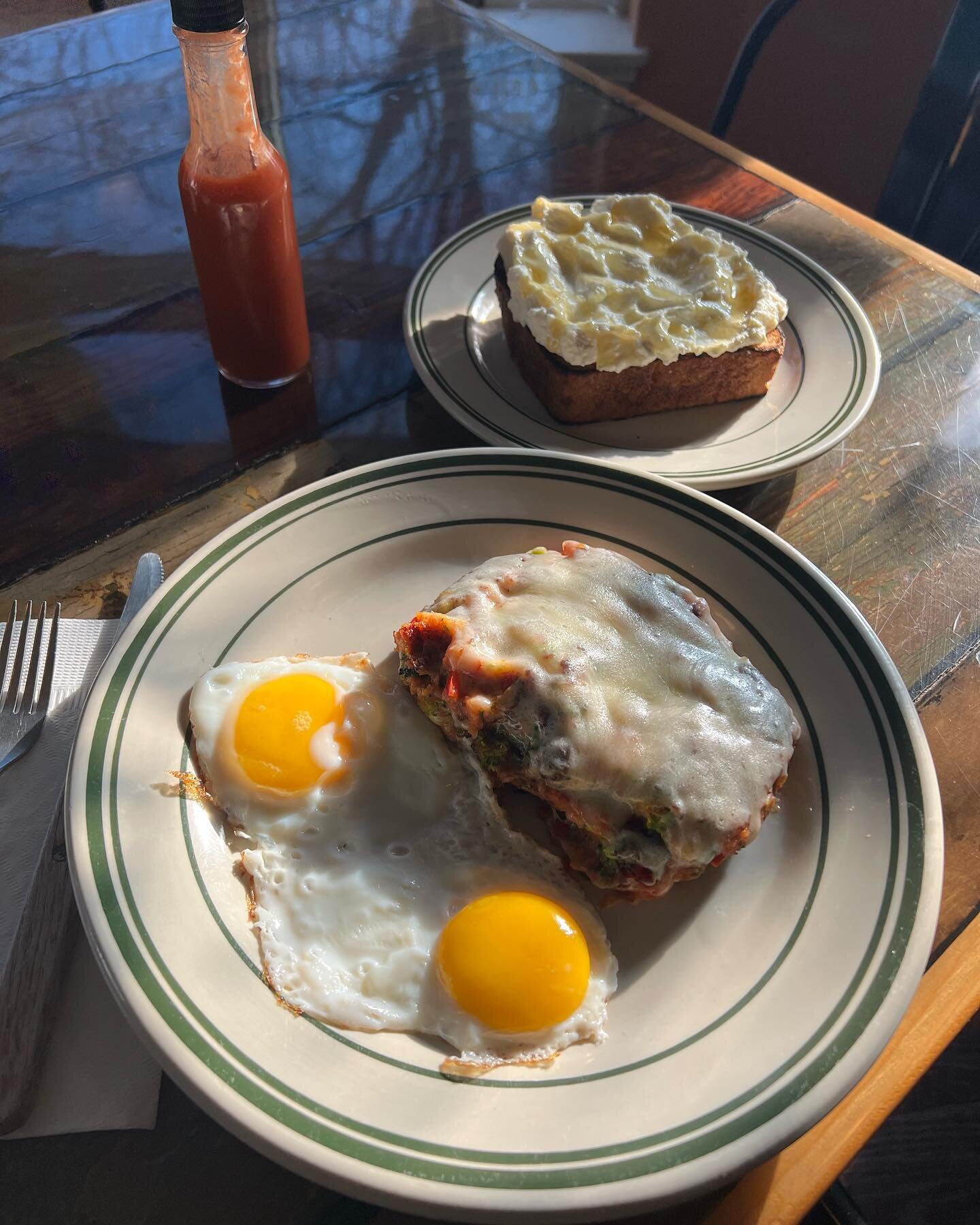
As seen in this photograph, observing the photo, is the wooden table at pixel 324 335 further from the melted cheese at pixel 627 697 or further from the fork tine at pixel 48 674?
→ the melted cheese at pixel 627 697

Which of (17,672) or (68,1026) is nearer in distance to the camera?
(68,1026)

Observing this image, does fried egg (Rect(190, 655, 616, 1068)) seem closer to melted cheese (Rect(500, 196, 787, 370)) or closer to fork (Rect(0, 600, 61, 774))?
fork (Rect(0, 600, 61, 774))

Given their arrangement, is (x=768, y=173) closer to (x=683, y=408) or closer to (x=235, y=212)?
(x=683, y=408)

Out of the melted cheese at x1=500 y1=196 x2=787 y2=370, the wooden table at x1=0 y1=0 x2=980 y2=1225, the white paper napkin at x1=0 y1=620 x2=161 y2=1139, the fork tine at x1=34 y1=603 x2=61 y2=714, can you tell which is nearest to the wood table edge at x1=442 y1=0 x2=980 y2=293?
the wooden table at x1=0 y1=0 x2=980 y2=1225

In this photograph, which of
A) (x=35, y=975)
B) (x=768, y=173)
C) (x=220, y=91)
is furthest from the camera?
(x=768, y=173)

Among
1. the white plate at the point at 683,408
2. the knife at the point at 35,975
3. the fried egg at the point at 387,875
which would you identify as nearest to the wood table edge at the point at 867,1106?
the fried egg at the point at 387,875

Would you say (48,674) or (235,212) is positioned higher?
(235,212)

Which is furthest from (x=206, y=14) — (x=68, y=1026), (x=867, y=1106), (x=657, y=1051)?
(x=867, y=1106)
